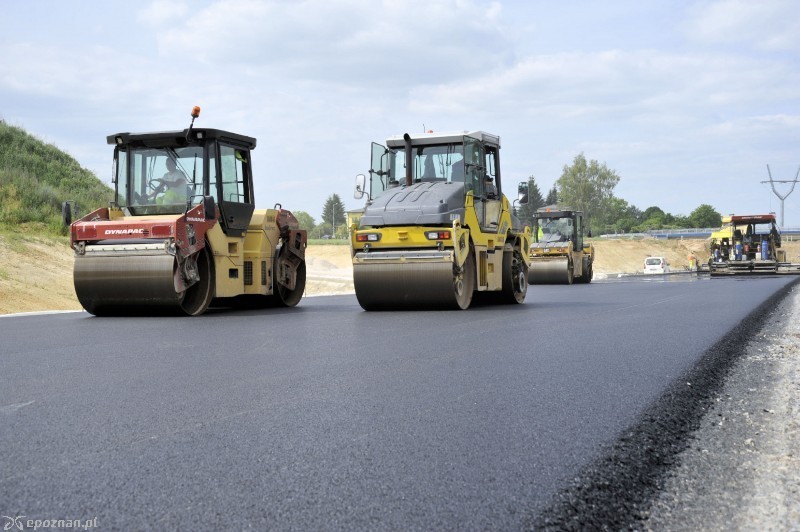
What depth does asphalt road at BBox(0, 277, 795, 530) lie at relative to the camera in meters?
2.84

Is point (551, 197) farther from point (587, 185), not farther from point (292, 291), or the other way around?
point (292, 291)

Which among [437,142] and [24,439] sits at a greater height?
[437,142]

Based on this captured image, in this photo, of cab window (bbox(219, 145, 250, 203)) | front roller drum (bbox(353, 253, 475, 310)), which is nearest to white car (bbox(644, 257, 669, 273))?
front roller drum (bbox(353, 253, 475, 310))

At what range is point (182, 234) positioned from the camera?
1134 centimetres

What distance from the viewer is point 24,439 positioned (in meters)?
3.74

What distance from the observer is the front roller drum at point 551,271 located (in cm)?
2733

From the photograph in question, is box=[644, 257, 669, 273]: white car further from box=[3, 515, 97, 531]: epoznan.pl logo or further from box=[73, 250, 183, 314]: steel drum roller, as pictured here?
box=[3, 515, 97, 531]: epoznan.pl logo

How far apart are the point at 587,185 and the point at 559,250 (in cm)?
7075

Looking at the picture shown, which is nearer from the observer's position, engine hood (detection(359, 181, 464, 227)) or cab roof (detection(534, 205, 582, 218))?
engine hood (detection(359, 181, 464, 227))

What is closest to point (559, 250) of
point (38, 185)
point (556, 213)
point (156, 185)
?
point (556, 213)

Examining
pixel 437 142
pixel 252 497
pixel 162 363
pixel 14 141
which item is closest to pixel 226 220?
pixel 437 142

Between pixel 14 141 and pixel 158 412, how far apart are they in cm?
2829

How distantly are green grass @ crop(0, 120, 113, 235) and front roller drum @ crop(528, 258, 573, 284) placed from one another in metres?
13.7

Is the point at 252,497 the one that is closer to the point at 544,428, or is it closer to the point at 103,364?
the point at 544,428
